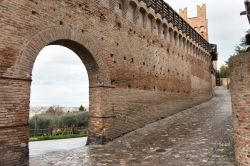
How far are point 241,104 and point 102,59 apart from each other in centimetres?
562

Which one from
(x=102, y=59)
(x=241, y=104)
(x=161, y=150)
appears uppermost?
(x=102, y=59)

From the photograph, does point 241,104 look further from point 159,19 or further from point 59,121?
point 59,121

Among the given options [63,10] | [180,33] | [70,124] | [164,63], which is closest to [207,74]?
[180,33]

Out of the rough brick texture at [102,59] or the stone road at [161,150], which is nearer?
the rough brick texture at [102,59]

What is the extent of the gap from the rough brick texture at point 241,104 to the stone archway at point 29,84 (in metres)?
5.06

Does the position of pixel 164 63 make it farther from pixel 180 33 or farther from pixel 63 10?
pixel 63 10

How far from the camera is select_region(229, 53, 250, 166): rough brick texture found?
5850 mm

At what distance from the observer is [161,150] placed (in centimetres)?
822

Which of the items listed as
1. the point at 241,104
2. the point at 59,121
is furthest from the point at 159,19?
the point at 59,121

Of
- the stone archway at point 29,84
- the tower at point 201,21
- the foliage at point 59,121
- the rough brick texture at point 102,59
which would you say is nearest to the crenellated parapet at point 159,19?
the rough brick texture at point 102,59

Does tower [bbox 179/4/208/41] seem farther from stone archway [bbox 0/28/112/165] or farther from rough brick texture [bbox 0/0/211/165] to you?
stone archway [bbox 0/28/112/165]

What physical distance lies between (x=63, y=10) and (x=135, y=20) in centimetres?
548

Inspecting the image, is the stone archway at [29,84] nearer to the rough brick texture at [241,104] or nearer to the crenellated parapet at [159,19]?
the crenellated parapet at [159,19]

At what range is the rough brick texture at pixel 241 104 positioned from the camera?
19.2 ft
